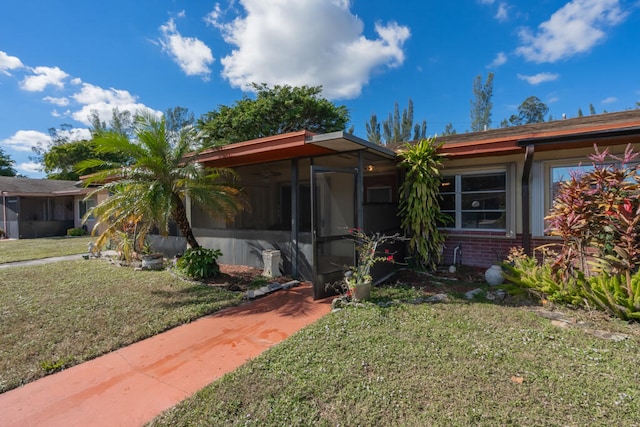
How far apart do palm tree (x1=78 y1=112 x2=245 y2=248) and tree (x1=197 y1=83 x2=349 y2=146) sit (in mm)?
16094

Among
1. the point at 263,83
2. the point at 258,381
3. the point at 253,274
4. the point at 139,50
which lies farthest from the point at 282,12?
the point at 263,83

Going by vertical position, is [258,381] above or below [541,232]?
below

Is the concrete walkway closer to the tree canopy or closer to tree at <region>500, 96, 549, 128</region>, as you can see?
the tree canopy

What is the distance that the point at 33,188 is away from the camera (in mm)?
18375

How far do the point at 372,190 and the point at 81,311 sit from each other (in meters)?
5.74

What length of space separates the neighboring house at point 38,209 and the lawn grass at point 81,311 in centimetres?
1271

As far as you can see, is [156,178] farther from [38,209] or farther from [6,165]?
[6,165]

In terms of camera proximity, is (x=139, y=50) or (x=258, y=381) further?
(x=139, y=50)

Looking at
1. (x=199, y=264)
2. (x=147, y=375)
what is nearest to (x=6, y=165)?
(x=199, y=264)

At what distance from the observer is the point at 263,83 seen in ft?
76.4

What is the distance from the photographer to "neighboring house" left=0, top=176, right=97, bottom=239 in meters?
16.9

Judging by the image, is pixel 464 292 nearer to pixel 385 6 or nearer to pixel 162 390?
pixel 162 390

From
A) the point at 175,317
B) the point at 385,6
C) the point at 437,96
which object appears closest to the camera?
the point at 175,317

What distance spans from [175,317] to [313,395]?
9.38ft
